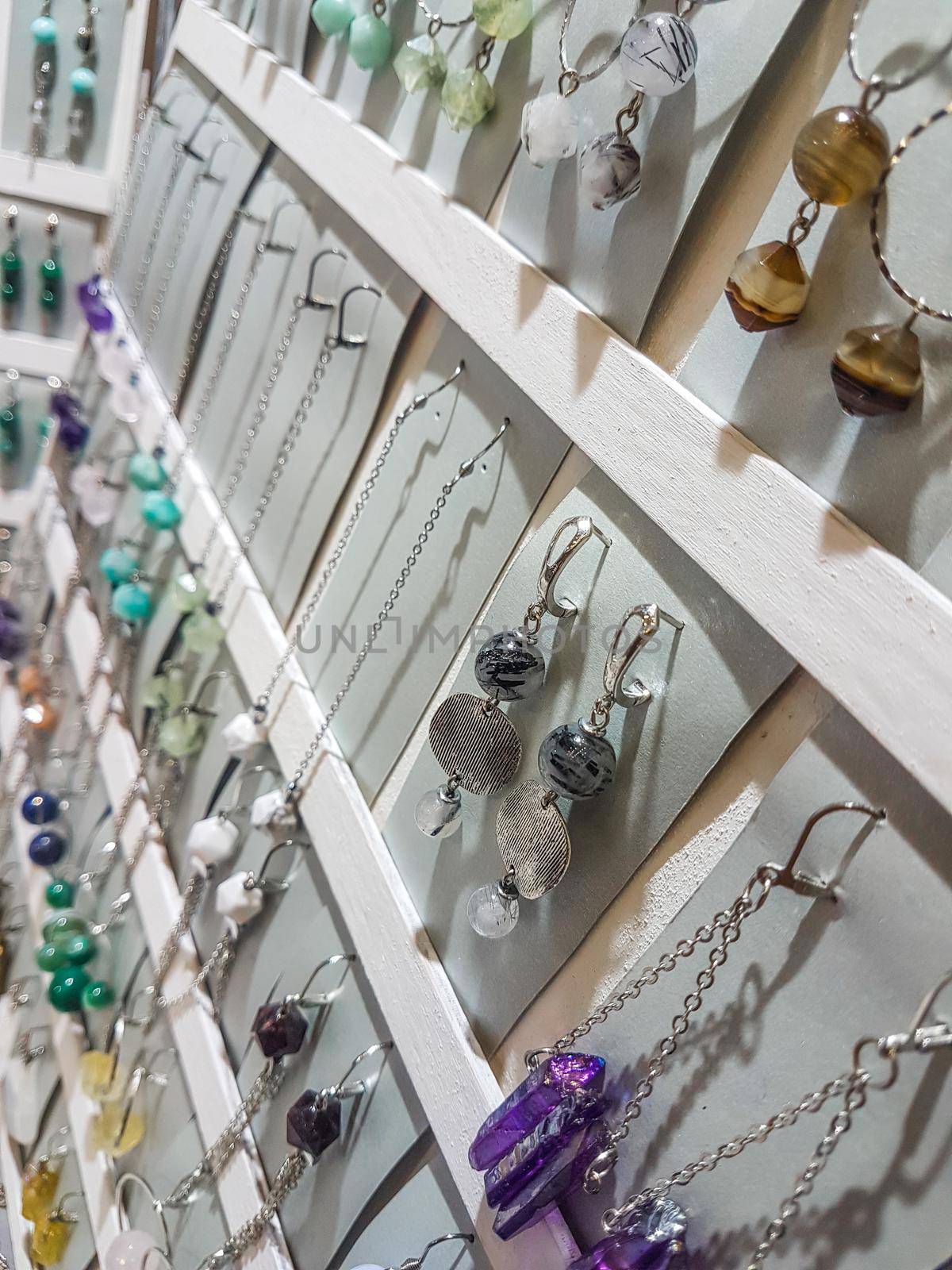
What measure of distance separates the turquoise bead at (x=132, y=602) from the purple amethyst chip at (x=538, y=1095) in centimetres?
71

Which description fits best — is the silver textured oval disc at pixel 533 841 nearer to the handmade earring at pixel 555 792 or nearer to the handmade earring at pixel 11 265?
the handmade earring at pixel 555 792

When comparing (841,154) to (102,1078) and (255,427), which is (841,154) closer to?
(255,427)

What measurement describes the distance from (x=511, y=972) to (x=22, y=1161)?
80 cm

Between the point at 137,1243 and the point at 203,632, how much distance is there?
0.49 metres

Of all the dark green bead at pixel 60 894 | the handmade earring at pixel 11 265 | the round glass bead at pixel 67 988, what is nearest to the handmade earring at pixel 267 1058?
the round glass bead at pixel 67 988

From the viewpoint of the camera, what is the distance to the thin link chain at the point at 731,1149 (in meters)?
0.36

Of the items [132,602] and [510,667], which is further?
[132,602]

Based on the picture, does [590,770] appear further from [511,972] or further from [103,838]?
[103,838]

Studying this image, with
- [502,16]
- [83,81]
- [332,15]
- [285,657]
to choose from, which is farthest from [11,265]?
[502,16]

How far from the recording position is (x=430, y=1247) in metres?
0.54

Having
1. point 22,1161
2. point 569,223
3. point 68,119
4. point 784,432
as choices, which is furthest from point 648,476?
point 68,119

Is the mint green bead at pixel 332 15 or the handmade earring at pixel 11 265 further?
the handmade earring at pixel 11 265

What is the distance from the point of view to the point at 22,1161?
1.02 metres

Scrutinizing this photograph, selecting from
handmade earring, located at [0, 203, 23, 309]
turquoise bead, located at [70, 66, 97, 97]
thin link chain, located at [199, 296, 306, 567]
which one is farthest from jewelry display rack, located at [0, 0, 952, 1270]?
handmade earring, located at [0, 203, 23, 309]
